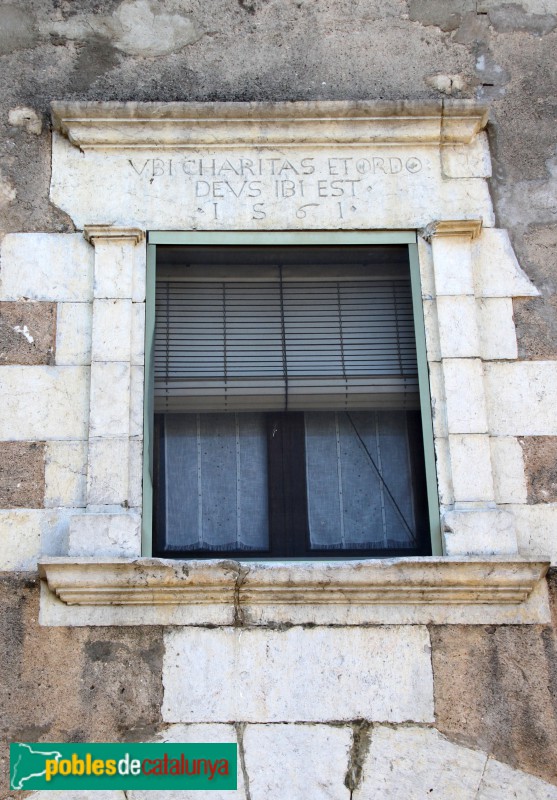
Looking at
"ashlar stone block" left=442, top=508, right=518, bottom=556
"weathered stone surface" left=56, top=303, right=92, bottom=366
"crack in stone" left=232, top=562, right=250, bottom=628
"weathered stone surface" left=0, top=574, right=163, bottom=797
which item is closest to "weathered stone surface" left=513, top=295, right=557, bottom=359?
"ashlar stone block" left=442, top=508, right=518, bottom=556

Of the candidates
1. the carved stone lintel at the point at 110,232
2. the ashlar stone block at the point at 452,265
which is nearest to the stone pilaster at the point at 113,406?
the carved stone lintel at the point at 110,232

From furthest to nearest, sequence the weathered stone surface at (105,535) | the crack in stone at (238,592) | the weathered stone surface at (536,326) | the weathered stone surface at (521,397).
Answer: the weathered stone surface at (536,326) → the weathered stone surface at (521,397) → the weathered stone surface at (105,535) → the crack in stone at (238,592)

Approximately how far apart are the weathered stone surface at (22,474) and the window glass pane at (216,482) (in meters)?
0.56

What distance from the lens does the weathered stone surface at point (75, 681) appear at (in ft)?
13.5

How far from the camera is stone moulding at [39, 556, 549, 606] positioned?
421cm

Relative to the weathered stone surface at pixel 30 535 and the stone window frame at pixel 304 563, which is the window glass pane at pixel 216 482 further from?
the weathered stone surface at pixel 30 535

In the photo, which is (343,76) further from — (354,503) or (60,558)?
(60,558)

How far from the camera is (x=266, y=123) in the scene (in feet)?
16.8

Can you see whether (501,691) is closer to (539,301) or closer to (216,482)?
(216,482)

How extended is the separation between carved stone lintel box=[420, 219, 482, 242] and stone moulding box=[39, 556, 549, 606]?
1.56 m

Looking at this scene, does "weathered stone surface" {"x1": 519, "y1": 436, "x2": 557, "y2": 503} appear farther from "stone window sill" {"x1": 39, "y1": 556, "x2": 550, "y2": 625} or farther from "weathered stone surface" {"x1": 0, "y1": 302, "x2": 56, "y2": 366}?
"weathered stone surface" {"x1": 0, "y1": 302, "x2": 56, "y2": 366}

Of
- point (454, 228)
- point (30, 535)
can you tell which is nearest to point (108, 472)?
point (30, 535)

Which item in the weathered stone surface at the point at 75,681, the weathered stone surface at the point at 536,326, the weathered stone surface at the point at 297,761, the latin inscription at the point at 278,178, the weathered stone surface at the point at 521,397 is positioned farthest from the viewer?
the latin inscription at the point at 278,178

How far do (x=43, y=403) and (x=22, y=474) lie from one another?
0.33m
